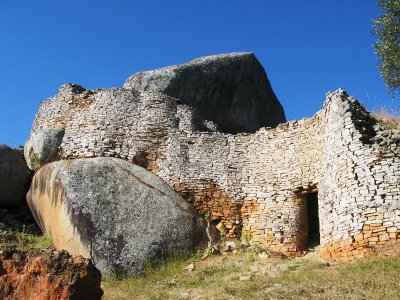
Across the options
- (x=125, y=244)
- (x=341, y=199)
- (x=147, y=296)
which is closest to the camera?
(x=147, y=296)

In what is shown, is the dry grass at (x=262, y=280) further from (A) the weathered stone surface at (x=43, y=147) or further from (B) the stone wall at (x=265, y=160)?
(A) the weathered stone surface at (x=43, y=147)

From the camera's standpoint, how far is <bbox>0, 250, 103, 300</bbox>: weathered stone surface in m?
8.53

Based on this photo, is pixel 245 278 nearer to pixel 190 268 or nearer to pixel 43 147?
pixel 190 268

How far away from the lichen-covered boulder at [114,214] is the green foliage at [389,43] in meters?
9.05

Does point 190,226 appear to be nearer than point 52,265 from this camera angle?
No

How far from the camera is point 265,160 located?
1666cm

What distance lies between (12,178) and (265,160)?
29.5ft

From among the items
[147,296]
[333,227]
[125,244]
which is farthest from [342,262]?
[125,244]

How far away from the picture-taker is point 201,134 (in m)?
17.8

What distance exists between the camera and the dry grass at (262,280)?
31.9ft

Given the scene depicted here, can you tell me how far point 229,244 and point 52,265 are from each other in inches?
299

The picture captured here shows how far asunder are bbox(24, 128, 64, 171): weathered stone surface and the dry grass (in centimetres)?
614

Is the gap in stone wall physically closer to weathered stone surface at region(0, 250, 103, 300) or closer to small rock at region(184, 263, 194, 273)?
small rock at region(184, 263, 194, 273)

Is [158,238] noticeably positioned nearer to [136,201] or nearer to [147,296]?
[136,201]
